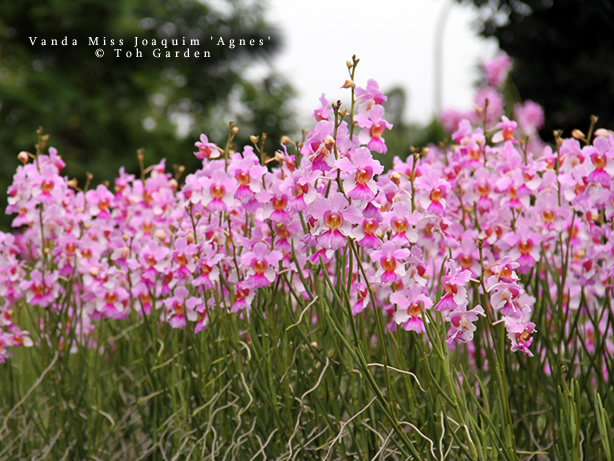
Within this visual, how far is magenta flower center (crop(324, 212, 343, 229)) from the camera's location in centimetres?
128

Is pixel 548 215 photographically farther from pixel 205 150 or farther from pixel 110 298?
pixel 110 298

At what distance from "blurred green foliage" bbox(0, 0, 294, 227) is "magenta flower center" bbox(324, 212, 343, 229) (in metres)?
9.15

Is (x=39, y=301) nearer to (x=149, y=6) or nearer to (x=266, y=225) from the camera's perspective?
(x=266, y=225)

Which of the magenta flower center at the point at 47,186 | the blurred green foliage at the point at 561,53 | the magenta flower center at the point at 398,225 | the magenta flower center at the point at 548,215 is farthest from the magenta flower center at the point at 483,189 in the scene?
the blurred green foliage at the point at 561,53

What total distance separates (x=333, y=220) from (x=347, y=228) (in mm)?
33

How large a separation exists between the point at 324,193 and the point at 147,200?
1.10 meters

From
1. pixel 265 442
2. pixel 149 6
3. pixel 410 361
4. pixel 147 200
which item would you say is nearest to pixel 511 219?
pixel 410 361

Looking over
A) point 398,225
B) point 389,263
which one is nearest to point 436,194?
point 398,225

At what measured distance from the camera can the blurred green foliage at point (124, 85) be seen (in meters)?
10.5

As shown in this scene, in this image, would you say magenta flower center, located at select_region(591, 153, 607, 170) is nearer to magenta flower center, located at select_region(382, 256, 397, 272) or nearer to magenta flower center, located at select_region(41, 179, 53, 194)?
magenta flower center, located at select_region(382, 256, 397, 272)

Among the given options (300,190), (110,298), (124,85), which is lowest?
(110,298)

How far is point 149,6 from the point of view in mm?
12195

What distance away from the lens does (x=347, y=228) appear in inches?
50.1

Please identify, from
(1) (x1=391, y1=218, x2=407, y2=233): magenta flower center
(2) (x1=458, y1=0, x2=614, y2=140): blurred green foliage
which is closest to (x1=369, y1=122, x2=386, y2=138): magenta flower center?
(1) (x1=391, y1=218, x2=407, y2=233): magenta flower center
